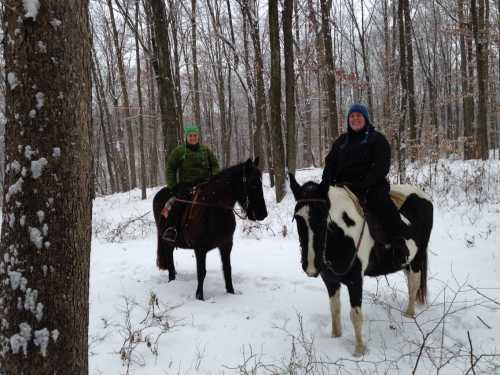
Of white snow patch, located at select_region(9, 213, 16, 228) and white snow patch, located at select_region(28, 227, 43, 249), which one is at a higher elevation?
white snow patch, located at select_region(9, 213, 16, 228)

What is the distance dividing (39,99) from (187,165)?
3.97 meters

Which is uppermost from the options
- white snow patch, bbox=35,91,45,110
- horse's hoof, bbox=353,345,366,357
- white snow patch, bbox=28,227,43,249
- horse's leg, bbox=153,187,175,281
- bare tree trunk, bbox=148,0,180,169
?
bare tree trunk, bbox=148,0,180,169

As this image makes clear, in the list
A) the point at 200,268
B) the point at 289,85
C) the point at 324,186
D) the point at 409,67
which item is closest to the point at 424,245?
the point at 324,186

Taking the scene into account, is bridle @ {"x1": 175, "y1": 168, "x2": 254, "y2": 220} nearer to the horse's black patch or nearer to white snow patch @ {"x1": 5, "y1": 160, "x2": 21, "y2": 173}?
the horse's black patch

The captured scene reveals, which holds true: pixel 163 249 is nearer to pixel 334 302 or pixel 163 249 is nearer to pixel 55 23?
pixel 334 302

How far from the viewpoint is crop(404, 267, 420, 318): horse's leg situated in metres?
4.46

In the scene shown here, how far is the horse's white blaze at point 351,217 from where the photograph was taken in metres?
3.68

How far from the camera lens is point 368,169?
164 inches

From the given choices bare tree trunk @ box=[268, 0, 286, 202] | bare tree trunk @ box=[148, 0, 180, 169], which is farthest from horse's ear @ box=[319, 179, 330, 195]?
bare tree trunk @ box=[268, 0, 286, 202]

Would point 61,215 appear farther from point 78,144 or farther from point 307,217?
point 307,217

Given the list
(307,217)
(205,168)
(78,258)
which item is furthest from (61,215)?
(205,168)

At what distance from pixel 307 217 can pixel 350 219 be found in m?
0.70

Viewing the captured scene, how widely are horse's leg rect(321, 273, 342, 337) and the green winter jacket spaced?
114 inches

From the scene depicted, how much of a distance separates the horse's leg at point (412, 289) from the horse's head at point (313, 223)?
1859mm
